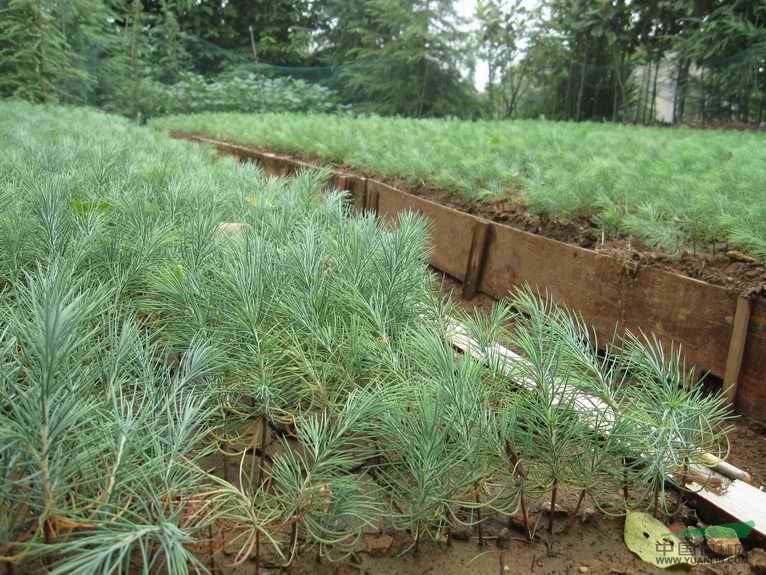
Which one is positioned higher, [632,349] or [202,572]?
[632,349]

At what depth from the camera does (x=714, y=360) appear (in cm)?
252

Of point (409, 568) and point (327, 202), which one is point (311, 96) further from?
point (409, 568)

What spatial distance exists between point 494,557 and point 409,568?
155 mm

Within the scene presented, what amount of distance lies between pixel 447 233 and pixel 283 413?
3088 mm

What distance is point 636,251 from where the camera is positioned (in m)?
2.97

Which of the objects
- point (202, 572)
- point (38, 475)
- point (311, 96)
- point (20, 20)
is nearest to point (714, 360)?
point (202, 572)

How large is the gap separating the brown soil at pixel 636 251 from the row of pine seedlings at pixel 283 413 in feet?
4.94

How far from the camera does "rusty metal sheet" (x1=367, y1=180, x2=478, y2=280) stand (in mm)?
4047

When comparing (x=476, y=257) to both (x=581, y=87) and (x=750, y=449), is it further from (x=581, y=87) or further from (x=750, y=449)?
(x=581, y=87)

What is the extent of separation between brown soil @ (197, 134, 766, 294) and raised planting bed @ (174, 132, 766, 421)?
75mm

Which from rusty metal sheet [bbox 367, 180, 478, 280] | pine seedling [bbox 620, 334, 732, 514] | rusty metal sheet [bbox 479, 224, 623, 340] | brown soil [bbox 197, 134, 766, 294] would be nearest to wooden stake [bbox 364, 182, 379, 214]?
rusty metal sheet [bbox 367, 180, 478, 280]

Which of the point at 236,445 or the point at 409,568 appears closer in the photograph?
the point at 409,568
